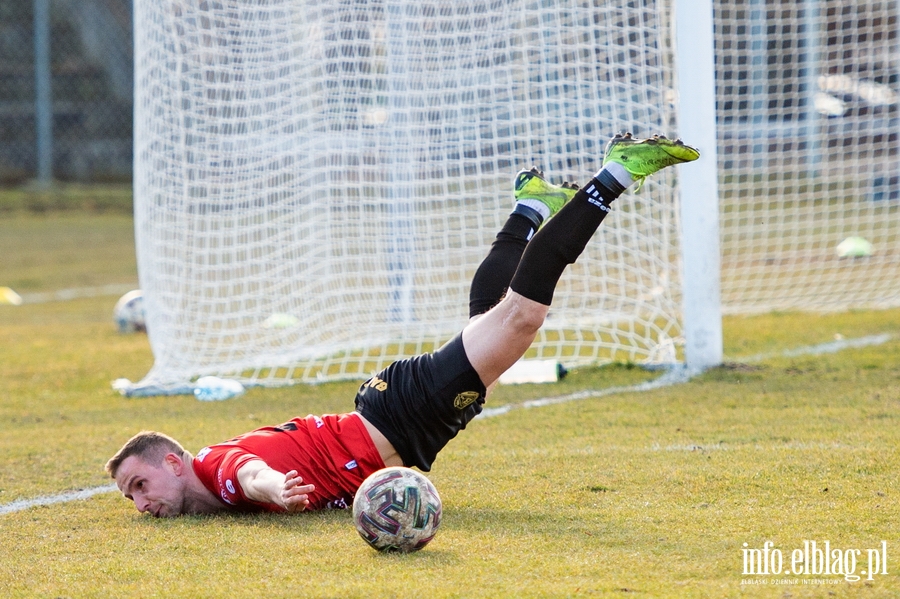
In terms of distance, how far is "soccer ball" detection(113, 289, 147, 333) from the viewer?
32.9 feet

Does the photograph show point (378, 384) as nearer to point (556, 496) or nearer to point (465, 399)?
point (465, 399)

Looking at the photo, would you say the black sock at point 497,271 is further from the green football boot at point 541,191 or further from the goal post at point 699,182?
the goal post at point 699,182

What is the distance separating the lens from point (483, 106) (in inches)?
306

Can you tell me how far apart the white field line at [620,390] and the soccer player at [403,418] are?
56 cm

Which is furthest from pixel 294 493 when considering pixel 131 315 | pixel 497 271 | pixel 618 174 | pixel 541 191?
pixel 131 315

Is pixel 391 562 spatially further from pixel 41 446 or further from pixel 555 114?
pixel 555 114

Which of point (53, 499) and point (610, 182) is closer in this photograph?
point (610, 182)

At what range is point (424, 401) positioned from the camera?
4.25 metres

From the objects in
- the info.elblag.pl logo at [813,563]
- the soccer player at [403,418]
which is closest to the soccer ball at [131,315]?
the soccer player at [403,418]

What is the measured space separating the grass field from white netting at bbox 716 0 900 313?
9.26ft

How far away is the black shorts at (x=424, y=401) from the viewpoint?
13.9 feet

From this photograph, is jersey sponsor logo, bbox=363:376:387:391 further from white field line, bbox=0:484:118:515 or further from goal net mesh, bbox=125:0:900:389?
goal net mesh, bbox=125:0:900:389

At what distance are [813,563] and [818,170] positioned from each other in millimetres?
9121

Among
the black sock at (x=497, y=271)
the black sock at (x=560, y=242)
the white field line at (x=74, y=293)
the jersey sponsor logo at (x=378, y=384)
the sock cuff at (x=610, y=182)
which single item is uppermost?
the sock cuff at (x=610, y=182)
